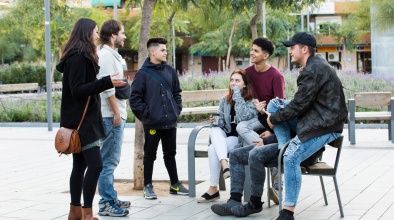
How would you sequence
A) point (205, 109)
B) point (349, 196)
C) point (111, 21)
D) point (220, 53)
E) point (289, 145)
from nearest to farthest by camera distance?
1. point (289, 145)
2. point (111, 21)
3. point (349, 196)
4. point (205, 109)
5. point (220, 53)

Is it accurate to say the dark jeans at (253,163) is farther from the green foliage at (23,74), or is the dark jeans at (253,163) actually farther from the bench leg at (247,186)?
the green foliage at (23,74)

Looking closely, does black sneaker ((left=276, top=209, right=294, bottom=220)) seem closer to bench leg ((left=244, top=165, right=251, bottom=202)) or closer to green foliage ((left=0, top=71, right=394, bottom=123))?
bench leg ((left=244, top=165, right=251, bottom=202))

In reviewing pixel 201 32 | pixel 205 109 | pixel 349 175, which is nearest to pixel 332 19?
pixel 201 32

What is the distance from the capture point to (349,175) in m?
10.4

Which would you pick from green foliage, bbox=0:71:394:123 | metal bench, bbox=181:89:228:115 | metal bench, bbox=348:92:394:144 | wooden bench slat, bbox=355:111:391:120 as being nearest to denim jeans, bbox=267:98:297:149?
metal bench, bbox=348:92:394:144

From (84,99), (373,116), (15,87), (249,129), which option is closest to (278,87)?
(249,129)

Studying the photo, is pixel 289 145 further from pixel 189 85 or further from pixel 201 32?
pixel 201 32

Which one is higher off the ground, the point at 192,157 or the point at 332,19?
the point at 332,19

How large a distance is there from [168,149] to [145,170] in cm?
36

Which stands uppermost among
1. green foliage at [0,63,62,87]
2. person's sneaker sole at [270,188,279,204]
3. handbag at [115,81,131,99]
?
green foliage at [0,63,62,87]

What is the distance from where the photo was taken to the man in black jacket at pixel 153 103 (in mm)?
8742

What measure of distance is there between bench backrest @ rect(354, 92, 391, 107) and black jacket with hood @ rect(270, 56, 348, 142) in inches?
311

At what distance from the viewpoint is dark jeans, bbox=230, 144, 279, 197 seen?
7.61m

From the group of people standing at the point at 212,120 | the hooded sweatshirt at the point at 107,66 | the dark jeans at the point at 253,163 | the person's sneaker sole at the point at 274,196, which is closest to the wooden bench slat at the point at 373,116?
the group of people standing at the point at 212,120
